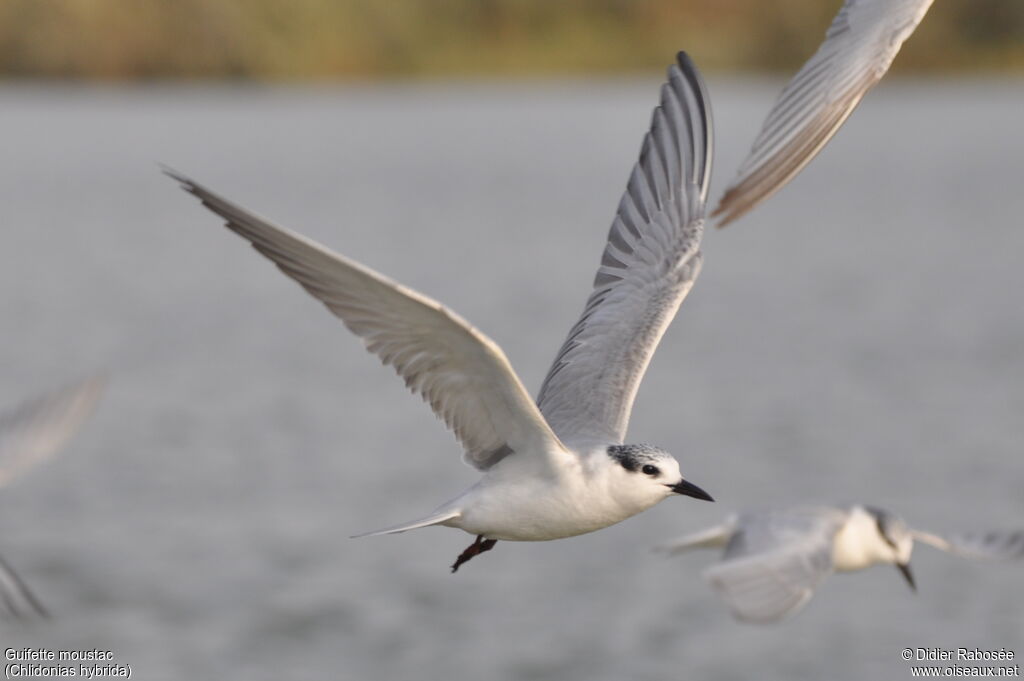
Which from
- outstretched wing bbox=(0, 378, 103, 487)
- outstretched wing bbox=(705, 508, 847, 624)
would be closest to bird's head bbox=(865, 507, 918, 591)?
outstretched wing bbox=(705, 508, 847, 624)

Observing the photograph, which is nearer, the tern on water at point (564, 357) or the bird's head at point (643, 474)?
the tern on water at point (564, 357)

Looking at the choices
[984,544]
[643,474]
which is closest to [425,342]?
[643,474]

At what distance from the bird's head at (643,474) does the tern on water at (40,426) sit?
7.22 ft

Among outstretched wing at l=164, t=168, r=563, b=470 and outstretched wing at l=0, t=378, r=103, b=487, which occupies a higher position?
outstretched wing at l=164, t=168, r=563, b=470

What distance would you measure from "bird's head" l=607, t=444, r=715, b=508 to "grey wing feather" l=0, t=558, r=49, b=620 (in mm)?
1971

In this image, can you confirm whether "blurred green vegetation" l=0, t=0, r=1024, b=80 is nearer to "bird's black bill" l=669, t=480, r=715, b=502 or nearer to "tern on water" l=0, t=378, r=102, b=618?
"tern on water" l=0, t=378, r=102, b=618

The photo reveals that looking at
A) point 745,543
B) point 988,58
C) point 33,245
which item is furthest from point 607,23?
point 745,543

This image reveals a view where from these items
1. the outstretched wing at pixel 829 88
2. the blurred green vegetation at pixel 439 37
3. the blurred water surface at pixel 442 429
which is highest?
the outstretched wing at pixel 829 88

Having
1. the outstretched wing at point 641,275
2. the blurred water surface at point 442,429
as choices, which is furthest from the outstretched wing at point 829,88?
the blurred water surface at point 442,429

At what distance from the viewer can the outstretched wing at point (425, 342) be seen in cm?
504

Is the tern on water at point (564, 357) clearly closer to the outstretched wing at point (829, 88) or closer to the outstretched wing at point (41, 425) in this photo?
the outstretched wing at point (829, 88)

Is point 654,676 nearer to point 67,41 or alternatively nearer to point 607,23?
point 67,41

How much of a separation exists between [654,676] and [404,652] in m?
1.90

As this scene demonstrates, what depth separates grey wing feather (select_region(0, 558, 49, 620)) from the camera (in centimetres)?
573
